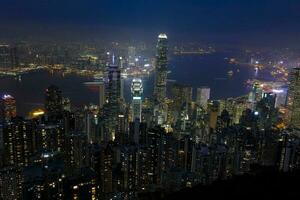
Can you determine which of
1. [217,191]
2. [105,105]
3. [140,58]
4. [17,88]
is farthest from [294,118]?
[17,88]

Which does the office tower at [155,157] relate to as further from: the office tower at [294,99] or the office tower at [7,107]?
the office tower at [294,99]

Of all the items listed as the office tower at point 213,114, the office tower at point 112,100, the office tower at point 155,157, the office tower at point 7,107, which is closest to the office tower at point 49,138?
the office tower at point 155,157

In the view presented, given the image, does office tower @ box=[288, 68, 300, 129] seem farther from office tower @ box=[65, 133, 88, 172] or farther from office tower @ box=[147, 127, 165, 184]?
office tower @ box=[65, 133, 88, 172]

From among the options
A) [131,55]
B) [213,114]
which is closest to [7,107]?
[213,114]

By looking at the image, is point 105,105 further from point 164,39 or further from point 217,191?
point 217,191

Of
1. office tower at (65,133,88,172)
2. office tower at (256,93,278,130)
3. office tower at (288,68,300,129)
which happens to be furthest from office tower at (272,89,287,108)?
office tower at (65,133,88,172)

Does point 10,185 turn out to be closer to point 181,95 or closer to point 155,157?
point 155,157
